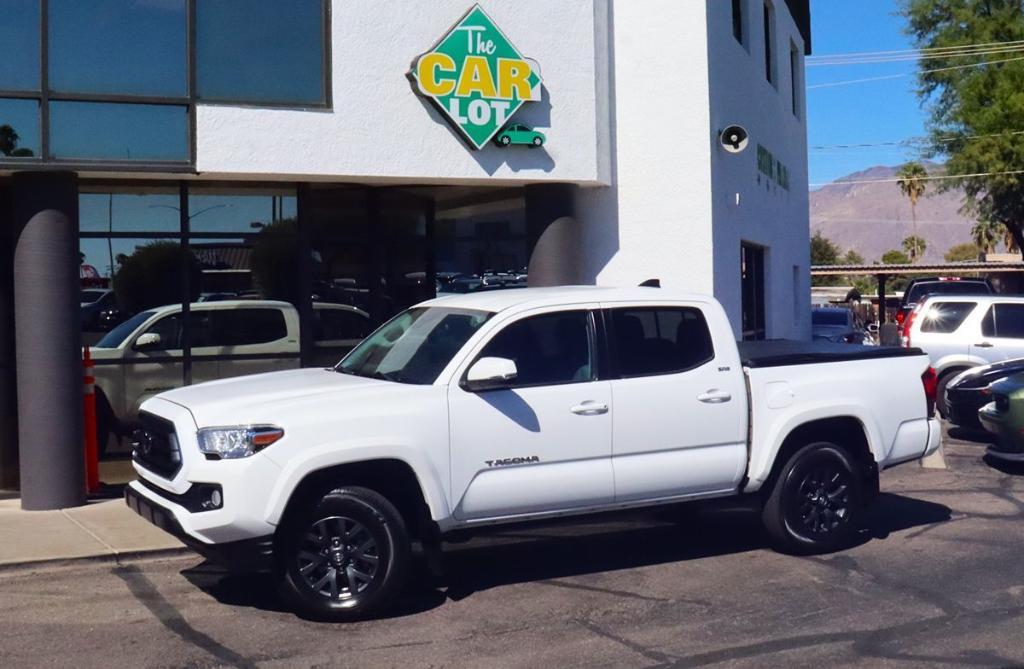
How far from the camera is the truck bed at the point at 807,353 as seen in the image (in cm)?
900

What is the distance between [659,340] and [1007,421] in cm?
614

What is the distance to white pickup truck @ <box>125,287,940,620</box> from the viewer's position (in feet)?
23.8

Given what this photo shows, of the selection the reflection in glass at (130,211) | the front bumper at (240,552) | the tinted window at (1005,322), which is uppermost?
the reflection in glass at (130,211)

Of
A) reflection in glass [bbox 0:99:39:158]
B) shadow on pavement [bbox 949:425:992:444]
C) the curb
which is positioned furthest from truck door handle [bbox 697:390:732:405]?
shadow on pavement [bbox 949:425:992:444]

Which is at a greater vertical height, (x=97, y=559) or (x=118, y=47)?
(x=118, y=47)

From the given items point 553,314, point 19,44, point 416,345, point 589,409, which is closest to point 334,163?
point 19,44

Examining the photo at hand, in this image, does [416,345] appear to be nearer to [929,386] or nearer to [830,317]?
[929,386]

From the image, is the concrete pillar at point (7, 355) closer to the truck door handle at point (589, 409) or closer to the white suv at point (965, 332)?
the truck door handle at point (589, 409)

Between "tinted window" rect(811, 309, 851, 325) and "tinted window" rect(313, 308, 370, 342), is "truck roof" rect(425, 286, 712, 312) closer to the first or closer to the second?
"tinted window" rect(313, 308, 370, 342)

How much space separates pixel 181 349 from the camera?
40.0ft

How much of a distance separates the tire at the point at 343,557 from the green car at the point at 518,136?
20.3ft

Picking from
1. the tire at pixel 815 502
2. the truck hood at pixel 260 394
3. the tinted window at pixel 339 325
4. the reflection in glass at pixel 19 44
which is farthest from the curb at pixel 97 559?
the reflection in glass at pixel 19 44

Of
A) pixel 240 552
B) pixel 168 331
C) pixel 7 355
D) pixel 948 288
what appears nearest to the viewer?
pixel 240 552

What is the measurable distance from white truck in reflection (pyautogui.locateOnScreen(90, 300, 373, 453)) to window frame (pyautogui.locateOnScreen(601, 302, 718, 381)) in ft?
16.8
